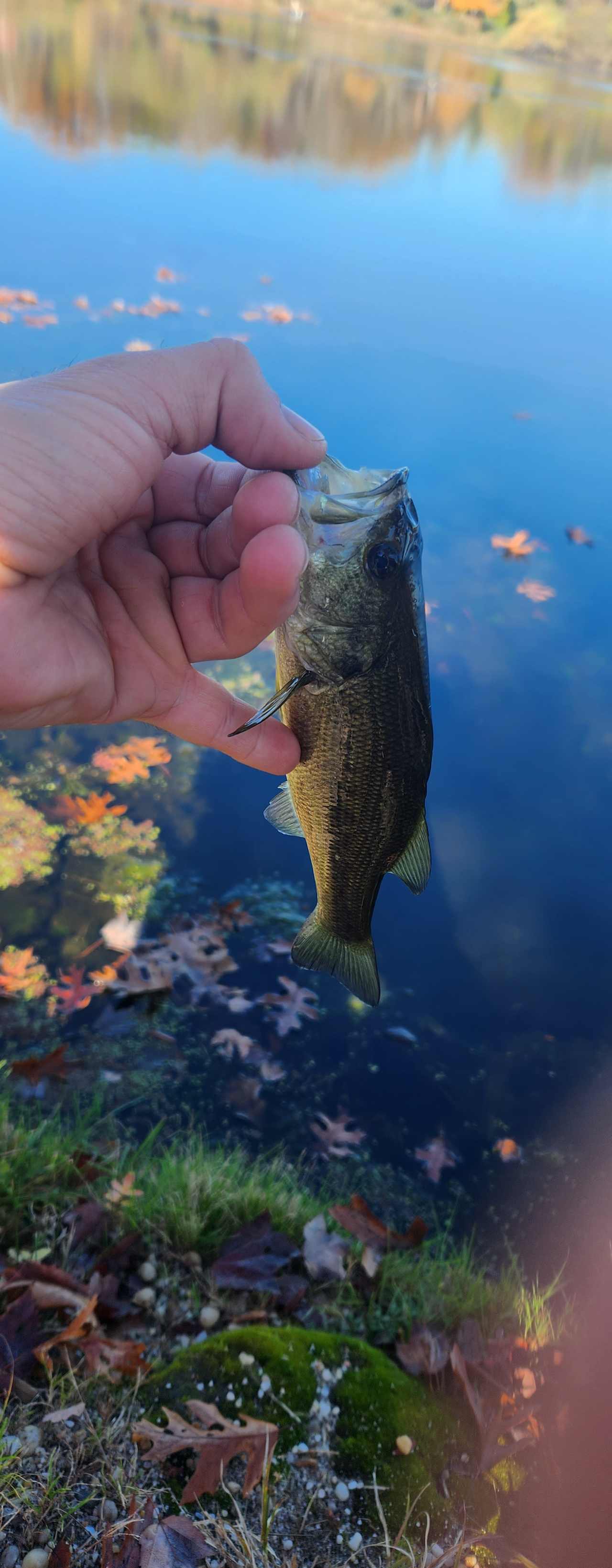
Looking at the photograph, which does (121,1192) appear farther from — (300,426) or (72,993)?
(300,426)

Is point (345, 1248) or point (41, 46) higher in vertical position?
point (41, 46)

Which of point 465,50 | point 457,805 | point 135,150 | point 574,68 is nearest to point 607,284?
point 135,150

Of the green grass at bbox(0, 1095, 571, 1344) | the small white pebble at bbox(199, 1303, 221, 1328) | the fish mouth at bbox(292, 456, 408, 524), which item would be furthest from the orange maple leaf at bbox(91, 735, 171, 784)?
the fish mouth at bbox(292, 456, 408, 524)

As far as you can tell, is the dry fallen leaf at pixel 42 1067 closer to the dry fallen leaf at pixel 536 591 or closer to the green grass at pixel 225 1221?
the green grass at pixel 225 1221

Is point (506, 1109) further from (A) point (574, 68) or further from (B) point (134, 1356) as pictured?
(A) point (574, 68)

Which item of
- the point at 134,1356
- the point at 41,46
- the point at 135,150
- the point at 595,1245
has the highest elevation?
the point at 41,46

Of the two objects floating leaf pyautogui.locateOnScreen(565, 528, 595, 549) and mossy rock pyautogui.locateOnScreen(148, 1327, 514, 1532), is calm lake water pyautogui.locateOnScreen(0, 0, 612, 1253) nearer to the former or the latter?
floating leaf pyautogui.locateOnScreen(565, 528, 595, 549)

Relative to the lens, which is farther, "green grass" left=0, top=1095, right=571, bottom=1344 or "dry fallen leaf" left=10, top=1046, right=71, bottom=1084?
"dry fallen leaf" left=10, top=1046, right=71, bottom=1084

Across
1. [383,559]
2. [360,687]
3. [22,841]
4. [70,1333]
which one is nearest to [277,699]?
[360,687]
